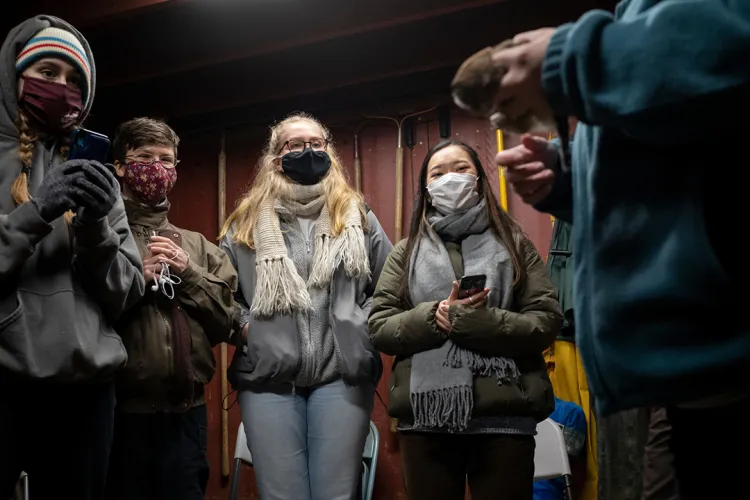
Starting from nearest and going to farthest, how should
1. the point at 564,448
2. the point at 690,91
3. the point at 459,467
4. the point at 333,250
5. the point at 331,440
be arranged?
the point at 690,91 → the point at 459,467 → the point at 331,440 → the point at 333,250 → the point at 564,448

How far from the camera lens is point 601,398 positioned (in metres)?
0.80

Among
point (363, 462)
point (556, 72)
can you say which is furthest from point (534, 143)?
point (363, 462)

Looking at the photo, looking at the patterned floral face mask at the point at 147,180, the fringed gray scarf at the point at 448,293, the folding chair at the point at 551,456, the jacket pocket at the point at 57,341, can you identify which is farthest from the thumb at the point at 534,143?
the folding chair at the point at 551,456

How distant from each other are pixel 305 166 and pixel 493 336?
0.91 m

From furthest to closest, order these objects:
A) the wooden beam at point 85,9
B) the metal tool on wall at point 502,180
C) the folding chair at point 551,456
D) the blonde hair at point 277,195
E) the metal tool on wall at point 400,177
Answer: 1. the metal tool on wall at point 400,177
2. the metal tool on wall at point 502,180
3. the wooden beam at point 85,9
4. the folding chair at point 551,456
5. the blonde hair at point 277,195

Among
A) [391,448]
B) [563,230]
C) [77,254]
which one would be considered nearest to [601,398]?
[77,254]

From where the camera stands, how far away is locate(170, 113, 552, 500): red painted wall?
3.28 metres

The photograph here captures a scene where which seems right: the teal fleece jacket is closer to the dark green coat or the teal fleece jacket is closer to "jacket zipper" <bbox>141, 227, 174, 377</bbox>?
the dark green coat

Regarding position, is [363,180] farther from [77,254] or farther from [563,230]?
[77,254]

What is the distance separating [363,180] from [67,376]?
2290 mm

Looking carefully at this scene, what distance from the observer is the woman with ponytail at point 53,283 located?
1.46 metres

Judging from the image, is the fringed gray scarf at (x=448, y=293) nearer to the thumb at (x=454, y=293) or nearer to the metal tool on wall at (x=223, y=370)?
the thumb at (x=454, y=293)

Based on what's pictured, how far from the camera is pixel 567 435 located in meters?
2.73

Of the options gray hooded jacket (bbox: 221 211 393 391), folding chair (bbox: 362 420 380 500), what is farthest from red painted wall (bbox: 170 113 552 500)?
gray hooded jacket (bbox: 221 211 393 391)
